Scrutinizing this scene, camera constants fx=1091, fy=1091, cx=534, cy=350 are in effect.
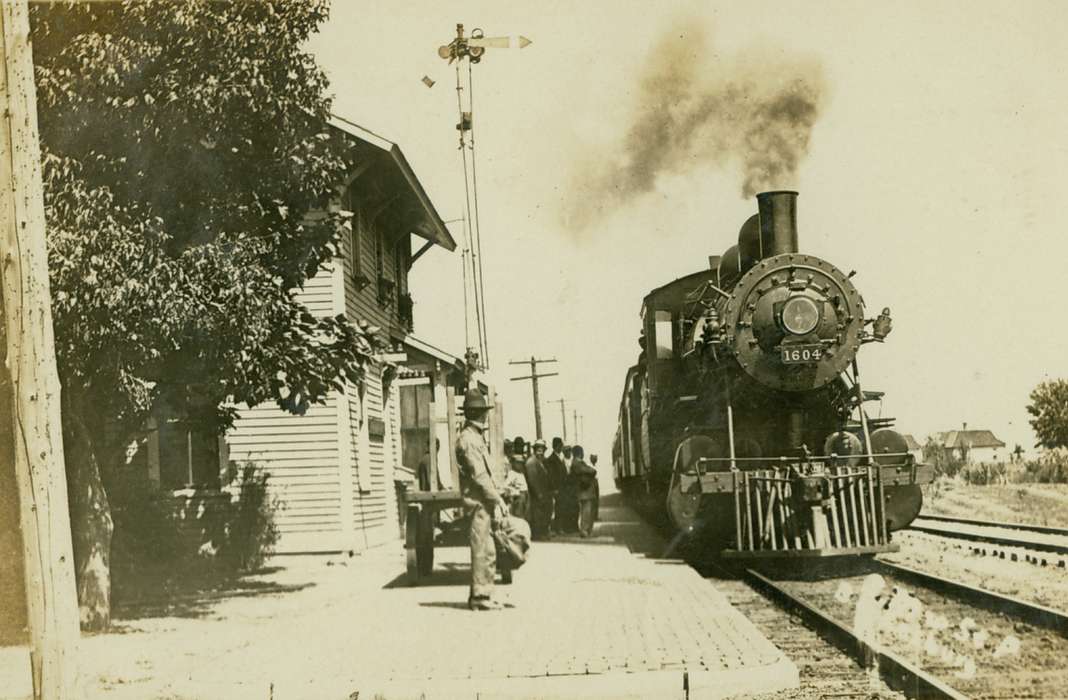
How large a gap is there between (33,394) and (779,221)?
7.52 m

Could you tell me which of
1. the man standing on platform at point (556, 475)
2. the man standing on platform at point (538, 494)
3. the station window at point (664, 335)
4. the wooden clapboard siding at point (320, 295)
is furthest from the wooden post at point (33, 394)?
the man standing on platform at point (556, 475)

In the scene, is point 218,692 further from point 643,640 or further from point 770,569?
point 770,569

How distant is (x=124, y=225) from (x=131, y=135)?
0.74 metres

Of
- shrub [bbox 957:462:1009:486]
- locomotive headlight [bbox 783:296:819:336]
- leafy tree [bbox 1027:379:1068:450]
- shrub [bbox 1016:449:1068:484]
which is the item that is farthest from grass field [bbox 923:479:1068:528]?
locomotive headlight [bbox 783:296:819:336]

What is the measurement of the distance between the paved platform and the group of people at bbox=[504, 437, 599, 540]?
5.47 m

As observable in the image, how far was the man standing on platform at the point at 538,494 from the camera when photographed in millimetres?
15977

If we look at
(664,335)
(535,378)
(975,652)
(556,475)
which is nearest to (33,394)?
(975,652)

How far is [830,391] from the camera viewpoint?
11.4 m

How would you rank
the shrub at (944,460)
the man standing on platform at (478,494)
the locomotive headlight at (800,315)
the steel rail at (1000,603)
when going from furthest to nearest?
1. the shrub at (944,460)
2. the locomotive headlight at (800,315)
3. the man standing on platform at (478,494)
4. the steel rail at (1000,603)

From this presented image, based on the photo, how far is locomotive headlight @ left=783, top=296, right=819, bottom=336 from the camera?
10641 mm

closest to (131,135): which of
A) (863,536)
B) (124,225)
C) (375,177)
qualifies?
(124,225)

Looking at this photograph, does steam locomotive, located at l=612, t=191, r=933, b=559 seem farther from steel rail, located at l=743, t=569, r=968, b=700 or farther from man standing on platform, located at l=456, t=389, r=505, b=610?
man standing on platform, located at l=456, t=389, r=505, b=610

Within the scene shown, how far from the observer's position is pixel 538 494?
52.7 ft

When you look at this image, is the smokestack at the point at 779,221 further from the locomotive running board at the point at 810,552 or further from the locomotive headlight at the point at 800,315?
the locomotive running board at the point at 810,552
